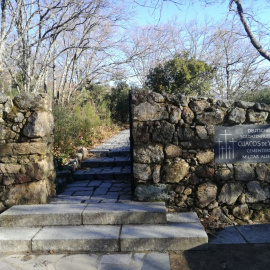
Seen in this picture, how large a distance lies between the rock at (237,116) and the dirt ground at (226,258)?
1.60 m

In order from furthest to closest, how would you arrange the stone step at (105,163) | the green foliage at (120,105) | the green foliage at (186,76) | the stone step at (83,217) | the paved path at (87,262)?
the green foliage at (120,105), the green foliage at (186,76), the stone step at (105,163), the stone step at (83,217), the paved path at (87,262)

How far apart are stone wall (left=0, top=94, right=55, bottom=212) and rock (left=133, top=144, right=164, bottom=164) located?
4.25ft

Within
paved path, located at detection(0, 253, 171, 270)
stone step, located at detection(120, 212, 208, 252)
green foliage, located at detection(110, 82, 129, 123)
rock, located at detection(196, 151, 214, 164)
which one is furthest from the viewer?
green foliage, located at detection(110, 82, 129, 123)

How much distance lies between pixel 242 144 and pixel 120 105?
12.1 metres

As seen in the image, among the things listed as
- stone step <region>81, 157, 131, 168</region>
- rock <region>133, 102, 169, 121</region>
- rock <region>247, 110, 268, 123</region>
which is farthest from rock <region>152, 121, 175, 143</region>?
stone step <region>81, 157, 131, 168</region>

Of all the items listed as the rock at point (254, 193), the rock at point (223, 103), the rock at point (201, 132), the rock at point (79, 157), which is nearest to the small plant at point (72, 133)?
the rock at point (79, 157)

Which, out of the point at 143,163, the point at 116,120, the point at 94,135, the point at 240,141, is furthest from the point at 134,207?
the point at 116,120

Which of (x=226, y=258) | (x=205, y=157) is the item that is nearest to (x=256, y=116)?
(x=205, y=157)

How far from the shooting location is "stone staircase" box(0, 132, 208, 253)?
116 inches

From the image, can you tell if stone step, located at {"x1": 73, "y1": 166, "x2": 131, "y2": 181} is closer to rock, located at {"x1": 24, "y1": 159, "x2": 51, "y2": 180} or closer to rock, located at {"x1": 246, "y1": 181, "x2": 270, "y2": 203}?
rock, located at {"x1": 24, "y1": 159, "x2": 51, "y2": 180}

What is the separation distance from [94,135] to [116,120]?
644cm

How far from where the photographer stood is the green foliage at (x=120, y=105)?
15385mm

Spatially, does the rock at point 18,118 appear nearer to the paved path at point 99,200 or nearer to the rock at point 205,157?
the paved path at point 99,200

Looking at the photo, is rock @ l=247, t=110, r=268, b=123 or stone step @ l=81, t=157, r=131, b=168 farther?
stone step @ l=81, t=157, r=131, b=168
